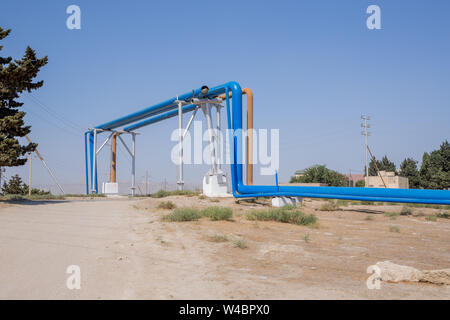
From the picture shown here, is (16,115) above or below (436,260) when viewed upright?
above

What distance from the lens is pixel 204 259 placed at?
544 centimetres

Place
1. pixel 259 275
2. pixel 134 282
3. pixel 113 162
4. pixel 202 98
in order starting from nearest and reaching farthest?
pixel 134 282
pixel 259 275
pixel 202 98
pixel 113 162

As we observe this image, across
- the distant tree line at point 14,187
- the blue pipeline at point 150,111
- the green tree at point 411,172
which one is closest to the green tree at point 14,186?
the distant tree line at point 14,187

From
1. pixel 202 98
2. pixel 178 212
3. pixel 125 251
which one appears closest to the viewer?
pixel 125 251

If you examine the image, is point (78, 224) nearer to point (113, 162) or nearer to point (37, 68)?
point (37, 68)

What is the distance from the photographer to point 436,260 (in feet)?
19.8

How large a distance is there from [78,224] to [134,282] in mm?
5688

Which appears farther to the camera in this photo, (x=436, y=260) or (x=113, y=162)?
(x=113, y=162)

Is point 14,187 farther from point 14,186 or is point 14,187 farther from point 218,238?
point 218,238

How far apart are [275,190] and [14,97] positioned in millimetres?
12898

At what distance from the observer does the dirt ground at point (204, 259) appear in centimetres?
389

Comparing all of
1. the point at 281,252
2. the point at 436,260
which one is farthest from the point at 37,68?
the point at 436,260

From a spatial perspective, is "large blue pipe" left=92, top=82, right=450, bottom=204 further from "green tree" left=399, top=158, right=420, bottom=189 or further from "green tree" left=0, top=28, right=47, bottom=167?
"green tree" left=399, top=158, right=420, bottom=189

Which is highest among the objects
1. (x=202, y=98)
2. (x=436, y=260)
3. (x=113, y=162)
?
(x=202, y=98)
